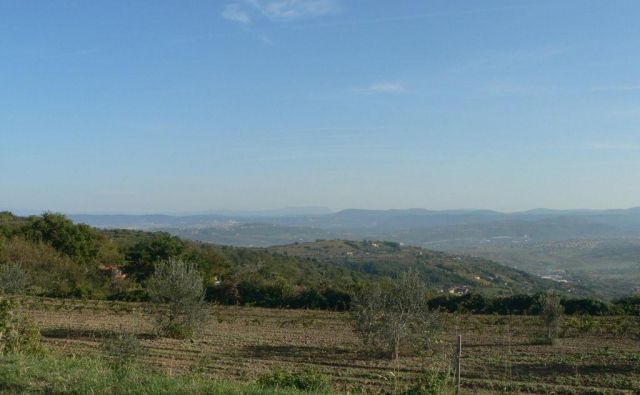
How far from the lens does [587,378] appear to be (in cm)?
1517

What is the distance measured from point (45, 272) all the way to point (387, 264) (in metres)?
46.2

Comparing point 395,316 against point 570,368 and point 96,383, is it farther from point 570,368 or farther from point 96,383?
point 96,383

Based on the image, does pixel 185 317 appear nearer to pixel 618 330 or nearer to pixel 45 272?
pixel 618 330

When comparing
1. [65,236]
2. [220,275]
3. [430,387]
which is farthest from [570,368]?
[65,236]

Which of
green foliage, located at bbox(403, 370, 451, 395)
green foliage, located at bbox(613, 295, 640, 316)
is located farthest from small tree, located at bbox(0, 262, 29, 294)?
green foliage, located at bbox(613, 295, 640, 316)

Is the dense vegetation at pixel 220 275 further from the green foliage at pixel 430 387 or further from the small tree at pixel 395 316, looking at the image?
the green foliage at pixel 430 387

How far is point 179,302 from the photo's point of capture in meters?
22.5

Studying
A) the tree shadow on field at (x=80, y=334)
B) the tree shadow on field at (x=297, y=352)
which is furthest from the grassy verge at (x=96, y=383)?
the tree shadow on field at (x=80, y=334)

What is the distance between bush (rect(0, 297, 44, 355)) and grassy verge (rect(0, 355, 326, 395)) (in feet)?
10.8

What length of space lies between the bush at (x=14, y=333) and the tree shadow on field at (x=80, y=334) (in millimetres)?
8386

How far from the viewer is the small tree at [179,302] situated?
2239cm

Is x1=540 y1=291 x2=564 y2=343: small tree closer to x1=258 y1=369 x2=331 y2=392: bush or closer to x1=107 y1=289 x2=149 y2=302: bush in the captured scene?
x1=258 y1=369 x2=331 y2=392: bush

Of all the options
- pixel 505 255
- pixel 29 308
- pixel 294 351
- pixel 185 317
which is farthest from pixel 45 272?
pixel 505 255

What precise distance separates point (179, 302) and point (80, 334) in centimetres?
406
